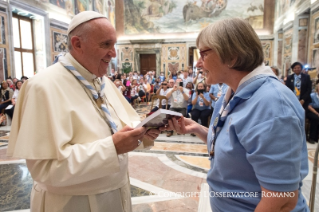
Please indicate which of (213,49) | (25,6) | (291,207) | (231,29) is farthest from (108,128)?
(25,6)

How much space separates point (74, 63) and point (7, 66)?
387 inches

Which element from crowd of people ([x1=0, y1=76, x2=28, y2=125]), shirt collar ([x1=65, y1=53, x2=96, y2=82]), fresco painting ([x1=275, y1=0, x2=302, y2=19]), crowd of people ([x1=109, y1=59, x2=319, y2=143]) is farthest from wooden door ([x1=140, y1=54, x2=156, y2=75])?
shirt collar ([x1=65, y1=53, x2=96, y2=82])

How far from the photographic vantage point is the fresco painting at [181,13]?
19281 millimetres

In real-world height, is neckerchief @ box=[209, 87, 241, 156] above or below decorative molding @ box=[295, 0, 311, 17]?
below

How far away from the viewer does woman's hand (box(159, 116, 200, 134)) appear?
164 cm

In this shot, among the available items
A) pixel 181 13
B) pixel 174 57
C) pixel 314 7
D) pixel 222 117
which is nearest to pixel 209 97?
Answer: pixel 222 117

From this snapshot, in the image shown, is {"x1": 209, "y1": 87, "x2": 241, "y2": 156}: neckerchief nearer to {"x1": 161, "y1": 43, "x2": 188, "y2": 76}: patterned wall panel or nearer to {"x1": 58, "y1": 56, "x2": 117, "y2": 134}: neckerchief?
{"x1": 58, "y1": 56, "x2": 117, "y2": 134}: neckerchief

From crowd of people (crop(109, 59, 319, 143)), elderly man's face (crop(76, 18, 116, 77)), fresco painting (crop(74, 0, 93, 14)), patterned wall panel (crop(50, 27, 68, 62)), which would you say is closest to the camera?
elderly man's face (crop(76, 18, 116, 77))

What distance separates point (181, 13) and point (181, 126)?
20632 millimetres

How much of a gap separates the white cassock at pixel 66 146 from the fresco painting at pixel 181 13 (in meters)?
19.8

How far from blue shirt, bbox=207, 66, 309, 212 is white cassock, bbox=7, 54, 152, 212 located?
0.58 m

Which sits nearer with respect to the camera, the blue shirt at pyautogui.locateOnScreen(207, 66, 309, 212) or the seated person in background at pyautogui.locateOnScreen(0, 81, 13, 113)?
the blue shirt at pyautogui.locateOnScreen(207, 66, 309, 212)

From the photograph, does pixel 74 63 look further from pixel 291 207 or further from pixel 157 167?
pixel 157 167

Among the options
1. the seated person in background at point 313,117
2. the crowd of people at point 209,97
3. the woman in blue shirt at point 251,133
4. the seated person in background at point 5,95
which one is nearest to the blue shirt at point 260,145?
the woman in blue shirt at point 251,133
